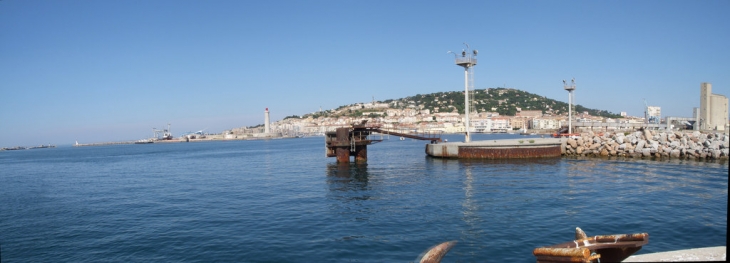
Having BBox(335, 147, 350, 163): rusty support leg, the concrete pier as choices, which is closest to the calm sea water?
BBox(335, 147, 350, 163): rusty support leg

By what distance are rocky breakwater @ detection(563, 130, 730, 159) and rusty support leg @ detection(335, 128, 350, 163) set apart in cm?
1933

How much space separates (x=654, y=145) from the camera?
3419 centimetres

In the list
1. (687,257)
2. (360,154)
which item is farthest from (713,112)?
(687,257)

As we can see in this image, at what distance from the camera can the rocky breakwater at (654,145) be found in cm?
3139

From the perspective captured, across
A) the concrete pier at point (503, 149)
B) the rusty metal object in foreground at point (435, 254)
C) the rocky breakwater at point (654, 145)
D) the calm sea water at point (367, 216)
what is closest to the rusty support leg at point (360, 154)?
the concrete pier at point (503, 149)

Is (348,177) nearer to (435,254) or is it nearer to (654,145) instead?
(435,254)

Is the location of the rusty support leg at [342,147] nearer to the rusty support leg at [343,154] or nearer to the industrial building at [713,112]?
the rusty support leg at [343,154]

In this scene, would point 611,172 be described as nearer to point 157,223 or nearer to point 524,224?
point 524,224

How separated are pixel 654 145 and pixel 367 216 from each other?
96.6 ft

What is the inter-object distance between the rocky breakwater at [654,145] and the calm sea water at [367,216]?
14.4 ft

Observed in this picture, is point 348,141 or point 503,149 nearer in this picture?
point 348,141

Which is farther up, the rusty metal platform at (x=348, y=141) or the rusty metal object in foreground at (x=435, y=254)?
the rusty metal platform at (x=348, y=141)

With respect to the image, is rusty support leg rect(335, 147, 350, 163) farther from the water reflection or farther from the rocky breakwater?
the rocky breakwater

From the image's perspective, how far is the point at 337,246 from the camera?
1180 centimetres
